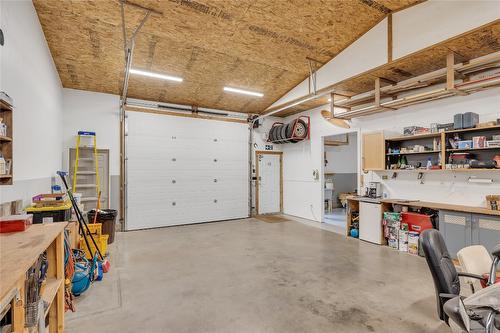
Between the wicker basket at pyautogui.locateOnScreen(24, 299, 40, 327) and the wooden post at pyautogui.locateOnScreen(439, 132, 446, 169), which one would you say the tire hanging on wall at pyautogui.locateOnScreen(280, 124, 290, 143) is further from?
the wicker basket at pyautogui.locateOnScreen(24, 299, 40, 327)

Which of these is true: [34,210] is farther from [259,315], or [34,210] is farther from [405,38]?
[405,38]

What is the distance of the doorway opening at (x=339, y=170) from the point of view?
924cm

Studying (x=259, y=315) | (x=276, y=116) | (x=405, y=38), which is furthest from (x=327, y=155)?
(x=259, y=315)

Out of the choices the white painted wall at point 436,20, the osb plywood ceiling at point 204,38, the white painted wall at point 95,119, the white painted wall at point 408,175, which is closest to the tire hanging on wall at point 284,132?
the white painted wall at point 408,175

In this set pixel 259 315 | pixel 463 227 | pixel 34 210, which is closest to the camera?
pixel 259 315

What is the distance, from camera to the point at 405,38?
4074mm

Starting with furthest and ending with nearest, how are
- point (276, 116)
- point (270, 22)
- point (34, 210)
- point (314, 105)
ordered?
point (276, 116), point (314, 105), point (270, 22), point (34, 210)

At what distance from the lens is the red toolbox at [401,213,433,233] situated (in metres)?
4.41

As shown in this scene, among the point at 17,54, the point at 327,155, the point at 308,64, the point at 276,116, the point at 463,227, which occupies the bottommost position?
the point at 463,227

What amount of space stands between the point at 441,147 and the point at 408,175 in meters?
0.97

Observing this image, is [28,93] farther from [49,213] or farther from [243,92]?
[243,92]

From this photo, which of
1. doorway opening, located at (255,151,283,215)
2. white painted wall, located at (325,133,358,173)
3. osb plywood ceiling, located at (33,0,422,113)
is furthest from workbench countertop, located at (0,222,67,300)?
white painted wall, located at (325,133,358,173)

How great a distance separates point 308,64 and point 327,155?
181 inches

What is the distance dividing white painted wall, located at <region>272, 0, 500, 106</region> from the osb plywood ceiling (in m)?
0.18
